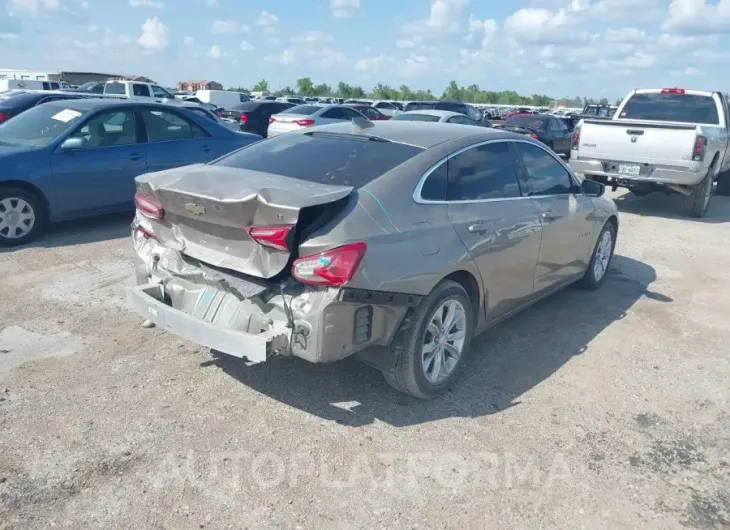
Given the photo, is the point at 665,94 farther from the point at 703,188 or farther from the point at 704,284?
the point at 704,284

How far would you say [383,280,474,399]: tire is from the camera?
373 cm

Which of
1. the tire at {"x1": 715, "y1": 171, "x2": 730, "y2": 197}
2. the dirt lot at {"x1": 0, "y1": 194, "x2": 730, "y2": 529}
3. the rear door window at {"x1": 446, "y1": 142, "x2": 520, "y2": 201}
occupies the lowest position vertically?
the dirt lot at {"x1": 0, "y1": 194, "x2": 730, "y2": 529}

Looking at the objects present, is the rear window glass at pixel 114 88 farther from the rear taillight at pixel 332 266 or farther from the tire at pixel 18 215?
the rear taillight at pixel 332 266

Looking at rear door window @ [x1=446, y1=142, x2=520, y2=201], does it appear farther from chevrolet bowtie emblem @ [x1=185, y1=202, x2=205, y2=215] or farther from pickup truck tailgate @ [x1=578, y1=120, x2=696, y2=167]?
pickup truck tailgate @ [x1=578, y1=120, x2=696, y2=167]

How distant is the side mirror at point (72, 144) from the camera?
→ 7.35 meters

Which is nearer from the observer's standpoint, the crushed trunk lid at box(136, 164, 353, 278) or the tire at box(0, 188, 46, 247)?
the crushed trunk lid at box(136, 164, 353, 278)

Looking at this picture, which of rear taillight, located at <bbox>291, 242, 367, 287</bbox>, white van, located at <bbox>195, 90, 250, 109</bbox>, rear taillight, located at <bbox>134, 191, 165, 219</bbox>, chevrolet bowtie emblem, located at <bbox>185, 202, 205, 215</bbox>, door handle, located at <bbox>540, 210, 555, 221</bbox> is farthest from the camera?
white van, located at <bbox>195, 90, 250, 109</bbox>

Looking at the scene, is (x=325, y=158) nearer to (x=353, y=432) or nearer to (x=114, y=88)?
(x=353, y=432)

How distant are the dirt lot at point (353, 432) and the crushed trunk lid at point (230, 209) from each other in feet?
3.06

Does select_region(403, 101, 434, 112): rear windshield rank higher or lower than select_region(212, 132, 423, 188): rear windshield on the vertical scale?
lower

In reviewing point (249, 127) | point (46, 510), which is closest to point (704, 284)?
point (46, 510)

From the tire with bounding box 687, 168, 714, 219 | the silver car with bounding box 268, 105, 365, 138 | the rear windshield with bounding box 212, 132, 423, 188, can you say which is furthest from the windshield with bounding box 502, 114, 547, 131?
the rear windshield with bounding box 212, 132, 423, 188

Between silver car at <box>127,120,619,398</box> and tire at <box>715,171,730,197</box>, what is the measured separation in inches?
425

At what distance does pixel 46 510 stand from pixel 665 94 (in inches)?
459
